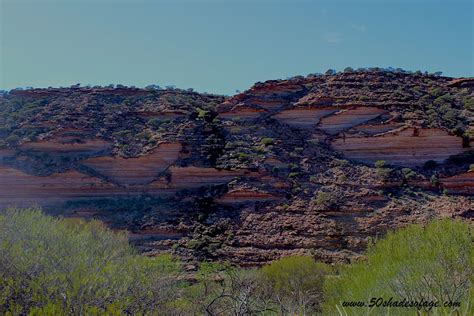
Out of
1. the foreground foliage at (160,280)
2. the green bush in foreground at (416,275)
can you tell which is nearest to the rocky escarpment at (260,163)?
the green bush in foreground at (416,275)

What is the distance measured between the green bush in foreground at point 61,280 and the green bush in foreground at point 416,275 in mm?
3741

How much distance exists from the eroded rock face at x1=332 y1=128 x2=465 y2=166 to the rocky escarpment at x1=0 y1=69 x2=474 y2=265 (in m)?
0.06

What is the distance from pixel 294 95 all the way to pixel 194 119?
7420 millimetres

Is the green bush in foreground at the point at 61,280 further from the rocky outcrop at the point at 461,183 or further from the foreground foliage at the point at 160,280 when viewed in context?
the rocky outcrop at the point at 461,183

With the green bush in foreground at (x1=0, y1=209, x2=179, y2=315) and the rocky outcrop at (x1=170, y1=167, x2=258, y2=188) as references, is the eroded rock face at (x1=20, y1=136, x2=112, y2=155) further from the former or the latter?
the green bush in foreground at (x1=0, y1=209, x2=179, y2=315)

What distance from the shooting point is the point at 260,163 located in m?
32.0

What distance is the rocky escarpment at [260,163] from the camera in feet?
89.2

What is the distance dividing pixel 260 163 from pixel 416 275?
22.7 m

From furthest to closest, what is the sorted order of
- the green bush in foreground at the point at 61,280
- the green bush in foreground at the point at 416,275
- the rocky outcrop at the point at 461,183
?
the rocky outcrop at the point at 461,183
the green bush in foreground at the point at 416,275
the green bush in foreground at the point at 61,280

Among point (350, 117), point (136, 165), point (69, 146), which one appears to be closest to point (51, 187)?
point (69, 146)

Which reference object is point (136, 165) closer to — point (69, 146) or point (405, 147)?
point (69, 146)

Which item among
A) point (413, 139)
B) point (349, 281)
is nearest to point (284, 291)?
point (349, 281)

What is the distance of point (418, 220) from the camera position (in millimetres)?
25812

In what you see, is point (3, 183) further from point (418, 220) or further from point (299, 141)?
point (418, 220)
